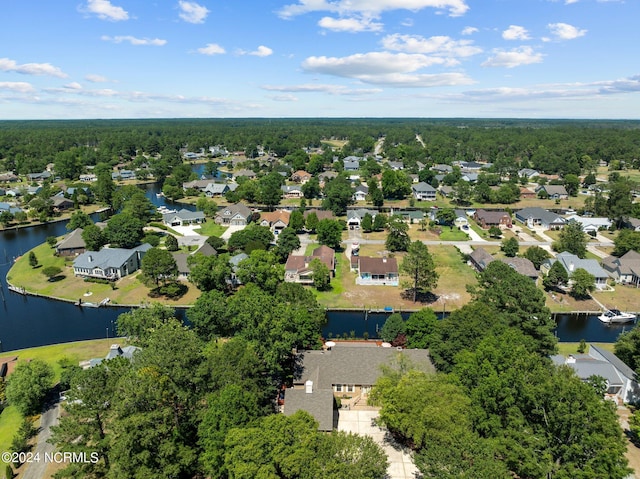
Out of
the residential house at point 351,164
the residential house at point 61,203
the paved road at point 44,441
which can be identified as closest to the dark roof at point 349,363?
the paved road at point 44,441

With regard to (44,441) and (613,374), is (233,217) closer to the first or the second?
(44,441)

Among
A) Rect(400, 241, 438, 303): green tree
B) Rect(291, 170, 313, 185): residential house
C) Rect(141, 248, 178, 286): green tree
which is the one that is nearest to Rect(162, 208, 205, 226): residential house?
Rect(141, 248, 178, 286): green tree

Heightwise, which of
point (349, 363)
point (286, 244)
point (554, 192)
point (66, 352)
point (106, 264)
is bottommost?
point (66, 352)

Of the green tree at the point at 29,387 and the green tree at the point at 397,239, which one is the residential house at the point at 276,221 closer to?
the green tree at the point at 397,239

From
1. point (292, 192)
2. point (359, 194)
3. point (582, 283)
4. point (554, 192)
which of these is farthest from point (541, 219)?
point (292, 192)

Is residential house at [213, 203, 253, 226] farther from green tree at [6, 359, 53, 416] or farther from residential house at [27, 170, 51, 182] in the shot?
residential house at [27, 170, 51, 182]
